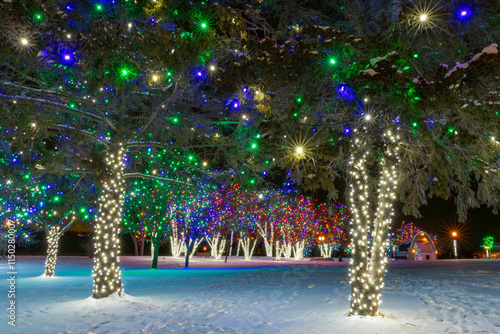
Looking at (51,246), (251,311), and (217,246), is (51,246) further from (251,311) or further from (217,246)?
(217,246)

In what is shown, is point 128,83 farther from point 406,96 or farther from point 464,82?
point 464,82

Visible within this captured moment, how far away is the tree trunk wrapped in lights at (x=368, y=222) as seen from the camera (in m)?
7.09

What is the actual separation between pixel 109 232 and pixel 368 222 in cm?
602

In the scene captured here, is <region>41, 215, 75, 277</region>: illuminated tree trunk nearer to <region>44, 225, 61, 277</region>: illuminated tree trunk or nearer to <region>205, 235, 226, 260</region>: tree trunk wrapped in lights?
<region>44, 225, 61, 277</region>: illuminated tree trunk

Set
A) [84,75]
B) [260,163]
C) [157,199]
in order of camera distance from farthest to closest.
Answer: [157,199]
[260,163]
[84,75]

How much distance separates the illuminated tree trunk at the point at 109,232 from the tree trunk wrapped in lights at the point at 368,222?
218 inches

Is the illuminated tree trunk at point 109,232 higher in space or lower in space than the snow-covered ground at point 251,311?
higher

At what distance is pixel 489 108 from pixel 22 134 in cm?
875

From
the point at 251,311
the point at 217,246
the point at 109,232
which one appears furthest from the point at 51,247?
the point at 217,246

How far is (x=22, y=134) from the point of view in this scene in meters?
8.20

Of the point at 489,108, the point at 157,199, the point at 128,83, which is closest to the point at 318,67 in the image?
the point at 489,108

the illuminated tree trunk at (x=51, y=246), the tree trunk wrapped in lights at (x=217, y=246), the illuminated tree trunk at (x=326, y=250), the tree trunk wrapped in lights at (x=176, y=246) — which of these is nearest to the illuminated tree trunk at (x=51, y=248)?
the illuminated tree trunk at (x=51, y=246)

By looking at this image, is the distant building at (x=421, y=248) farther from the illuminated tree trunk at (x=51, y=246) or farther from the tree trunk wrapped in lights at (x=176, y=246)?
the illuminated tree trunk at (x=51, y=246)

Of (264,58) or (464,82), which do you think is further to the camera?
(264,58)
